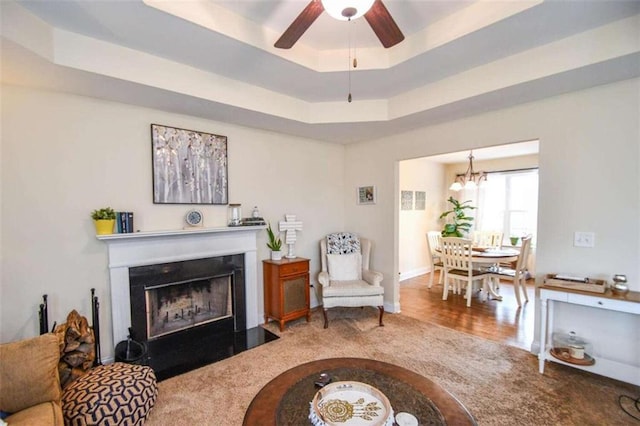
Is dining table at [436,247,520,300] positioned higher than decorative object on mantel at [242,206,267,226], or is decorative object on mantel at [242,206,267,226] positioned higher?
decorative object on mantel at [242,206,267,226]

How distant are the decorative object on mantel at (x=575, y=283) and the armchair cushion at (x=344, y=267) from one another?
2.10m

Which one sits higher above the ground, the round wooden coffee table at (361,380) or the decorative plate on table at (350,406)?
the decorative plate on table at (350,406)

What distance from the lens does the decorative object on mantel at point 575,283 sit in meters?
2.34

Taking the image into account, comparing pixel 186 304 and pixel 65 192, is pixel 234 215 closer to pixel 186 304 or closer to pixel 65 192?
pixel 186 304

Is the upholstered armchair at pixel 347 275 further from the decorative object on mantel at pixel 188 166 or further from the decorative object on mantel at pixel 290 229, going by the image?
the decorative object on mantel at pixel 188 166

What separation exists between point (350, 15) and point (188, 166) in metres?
2.30

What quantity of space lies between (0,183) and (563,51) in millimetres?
4498

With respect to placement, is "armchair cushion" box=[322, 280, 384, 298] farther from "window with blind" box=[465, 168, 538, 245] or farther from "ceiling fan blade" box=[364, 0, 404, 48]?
"window with blind" box=[465, 168, 538, 245]

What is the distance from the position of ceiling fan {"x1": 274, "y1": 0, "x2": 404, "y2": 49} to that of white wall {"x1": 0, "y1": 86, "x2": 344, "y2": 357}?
1908mm

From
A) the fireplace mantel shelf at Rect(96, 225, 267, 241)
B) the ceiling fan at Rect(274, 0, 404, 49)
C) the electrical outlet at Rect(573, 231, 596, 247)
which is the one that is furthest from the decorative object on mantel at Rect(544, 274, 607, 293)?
the fireplace mantel shelf at Rect(96, 225, 267, 241)

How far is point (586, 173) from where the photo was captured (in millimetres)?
2584

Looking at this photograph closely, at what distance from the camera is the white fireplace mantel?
2658mm

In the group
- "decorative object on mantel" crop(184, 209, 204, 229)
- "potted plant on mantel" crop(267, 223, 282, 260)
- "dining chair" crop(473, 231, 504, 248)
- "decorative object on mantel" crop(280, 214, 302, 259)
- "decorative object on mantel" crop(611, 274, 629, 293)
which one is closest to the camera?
"decorative object on mantel" crop(611, 274, 629, 293)

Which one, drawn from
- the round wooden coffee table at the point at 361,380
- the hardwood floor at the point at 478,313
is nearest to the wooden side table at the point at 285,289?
the hardwood floor at the point at 478,313
